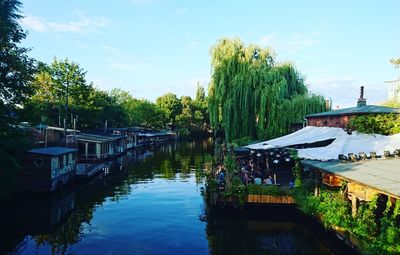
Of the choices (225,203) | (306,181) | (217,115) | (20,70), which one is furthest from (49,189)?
(217,115)

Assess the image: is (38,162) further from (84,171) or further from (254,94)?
(254,94)

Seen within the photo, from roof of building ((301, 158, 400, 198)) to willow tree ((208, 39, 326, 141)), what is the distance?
59.0 ft

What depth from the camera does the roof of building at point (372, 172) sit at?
11.4 meters

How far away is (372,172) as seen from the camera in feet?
46.1

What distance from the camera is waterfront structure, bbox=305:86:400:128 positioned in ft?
75.7

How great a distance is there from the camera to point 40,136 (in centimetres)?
4034

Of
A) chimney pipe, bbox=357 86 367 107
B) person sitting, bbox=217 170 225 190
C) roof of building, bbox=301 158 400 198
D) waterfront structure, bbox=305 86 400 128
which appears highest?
chimney pipe, bbox=357 86 367 107

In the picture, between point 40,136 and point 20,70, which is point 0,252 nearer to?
point 20,70

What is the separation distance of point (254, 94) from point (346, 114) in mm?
14199

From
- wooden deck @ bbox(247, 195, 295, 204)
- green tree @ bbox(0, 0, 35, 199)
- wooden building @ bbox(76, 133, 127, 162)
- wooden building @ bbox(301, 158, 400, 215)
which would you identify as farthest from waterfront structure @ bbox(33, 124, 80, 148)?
wooden building @ bbox(301, 158, 400, 215)

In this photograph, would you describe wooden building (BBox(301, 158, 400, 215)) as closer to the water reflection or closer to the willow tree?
the water reflection

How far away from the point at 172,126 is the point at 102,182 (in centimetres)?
8596

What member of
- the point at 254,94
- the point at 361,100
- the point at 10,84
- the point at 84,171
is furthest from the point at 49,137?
the point at 361,100

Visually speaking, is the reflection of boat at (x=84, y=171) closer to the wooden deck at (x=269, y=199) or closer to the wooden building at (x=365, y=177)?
the wooden deck at (x=269, y=199)
